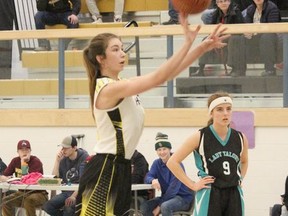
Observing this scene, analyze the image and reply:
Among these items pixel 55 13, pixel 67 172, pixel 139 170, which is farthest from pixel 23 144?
pixel 55 13

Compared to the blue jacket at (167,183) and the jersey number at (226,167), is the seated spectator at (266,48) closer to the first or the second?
the blue jacket at (167,183)

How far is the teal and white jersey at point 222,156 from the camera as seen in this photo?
748 cm

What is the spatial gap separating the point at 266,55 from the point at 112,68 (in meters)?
5.83

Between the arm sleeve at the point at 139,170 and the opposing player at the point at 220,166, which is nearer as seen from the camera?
the opposing player at the point at 220,166

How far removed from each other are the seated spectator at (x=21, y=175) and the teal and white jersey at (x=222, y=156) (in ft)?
13.6

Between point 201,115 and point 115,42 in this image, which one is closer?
point 115,42

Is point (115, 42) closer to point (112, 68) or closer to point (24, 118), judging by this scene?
point (112, 68)

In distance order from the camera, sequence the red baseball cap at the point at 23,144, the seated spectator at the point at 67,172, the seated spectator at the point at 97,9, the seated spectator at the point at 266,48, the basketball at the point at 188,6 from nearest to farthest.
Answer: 1. the basketball at the point at 188,6
2. the seated spectator at the point at 67,172
3. the seated spectator at the point at 266,48
4. the red baseball cap at the point at 23,144
5. the seated spectator at the point at 97,9

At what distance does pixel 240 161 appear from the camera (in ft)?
25.0

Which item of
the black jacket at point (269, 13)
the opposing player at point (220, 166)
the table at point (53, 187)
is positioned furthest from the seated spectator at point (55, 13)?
the opposing player at point (220, 166)

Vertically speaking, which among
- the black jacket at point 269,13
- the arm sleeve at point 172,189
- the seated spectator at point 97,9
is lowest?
the arm sleeve at point 172,189

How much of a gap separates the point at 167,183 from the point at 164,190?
0.09 meters

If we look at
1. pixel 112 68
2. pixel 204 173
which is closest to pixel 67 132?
pixel 204 173

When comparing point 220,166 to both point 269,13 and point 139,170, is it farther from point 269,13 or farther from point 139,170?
point 269,13
